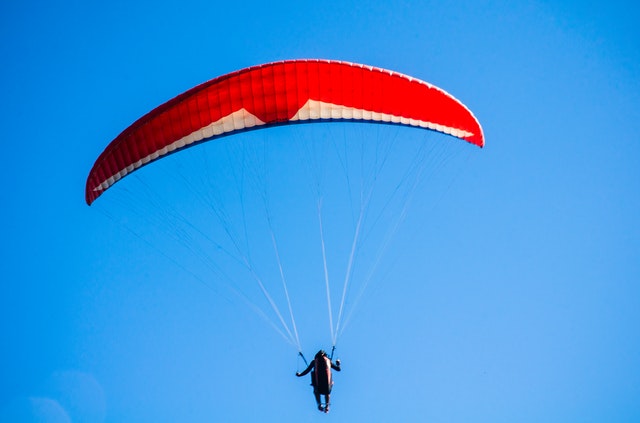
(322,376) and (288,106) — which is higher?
Result: (288,106)

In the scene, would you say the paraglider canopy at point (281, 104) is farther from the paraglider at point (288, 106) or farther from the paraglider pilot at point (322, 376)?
the paraglider pilot at point (322, 376)

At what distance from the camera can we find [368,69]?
448 inches

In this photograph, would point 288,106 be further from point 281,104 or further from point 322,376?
point 322,376

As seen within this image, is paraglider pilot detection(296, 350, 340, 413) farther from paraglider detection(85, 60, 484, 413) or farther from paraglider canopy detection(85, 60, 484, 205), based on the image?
paraglider canopy detection(85, 60, 484, 205)

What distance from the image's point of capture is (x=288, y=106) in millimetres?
11680

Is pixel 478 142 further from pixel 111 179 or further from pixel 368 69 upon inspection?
pixel 111 179

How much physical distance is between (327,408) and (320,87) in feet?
19.6

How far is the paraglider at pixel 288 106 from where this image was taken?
11398mm

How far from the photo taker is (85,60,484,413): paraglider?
37.4ft

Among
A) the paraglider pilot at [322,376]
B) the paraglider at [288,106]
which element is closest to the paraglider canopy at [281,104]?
the paraglider at [288,106]

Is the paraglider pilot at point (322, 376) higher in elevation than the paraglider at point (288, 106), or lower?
lower

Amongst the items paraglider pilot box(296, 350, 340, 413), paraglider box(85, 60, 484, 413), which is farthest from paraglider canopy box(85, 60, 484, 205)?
paraglider pilot box(296, 350, 340, 413)

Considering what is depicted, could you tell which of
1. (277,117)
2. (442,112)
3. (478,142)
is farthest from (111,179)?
(478,142)

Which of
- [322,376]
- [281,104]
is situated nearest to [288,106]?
[281,104]
